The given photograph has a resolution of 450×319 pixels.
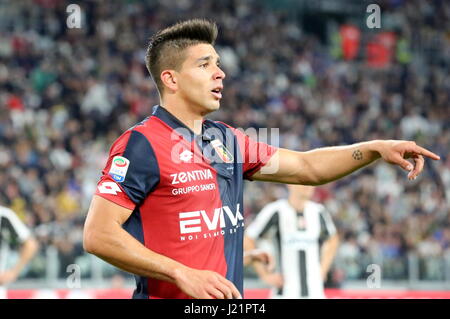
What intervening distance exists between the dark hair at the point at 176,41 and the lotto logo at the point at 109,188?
2.50 ft

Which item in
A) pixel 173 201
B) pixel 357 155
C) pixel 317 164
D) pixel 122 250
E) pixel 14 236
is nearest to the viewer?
pixel 122 250

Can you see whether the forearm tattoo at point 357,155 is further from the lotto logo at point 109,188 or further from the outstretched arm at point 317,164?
the lotto logo at point 109,188

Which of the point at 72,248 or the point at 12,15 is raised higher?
the point at 12,15

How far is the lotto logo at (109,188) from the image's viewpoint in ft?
11.8

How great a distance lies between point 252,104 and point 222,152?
47.6ft

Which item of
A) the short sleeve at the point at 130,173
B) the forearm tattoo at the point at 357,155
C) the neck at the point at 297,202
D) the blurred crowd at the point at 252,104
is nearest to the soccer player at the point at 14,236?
the blurred crowd at the point at 252,104

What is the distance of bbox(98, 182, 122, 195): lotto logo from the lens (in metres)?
3.58

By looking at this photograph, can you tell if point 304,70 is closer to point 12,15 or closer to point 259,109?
point 259,109

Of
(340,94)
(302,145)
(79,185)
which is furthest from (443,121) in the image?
(79,185)

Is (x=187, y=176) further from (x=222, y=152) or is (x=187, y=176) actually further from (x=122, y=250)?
(x=122, y=250)

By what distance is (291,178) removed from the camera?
14.1 ft

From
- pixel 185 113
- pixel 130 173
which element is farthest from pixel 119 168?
pixel 185 113

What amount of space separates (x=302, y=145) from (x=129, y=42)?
15.5 ft

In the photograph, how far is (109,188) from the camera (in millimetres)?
3590
